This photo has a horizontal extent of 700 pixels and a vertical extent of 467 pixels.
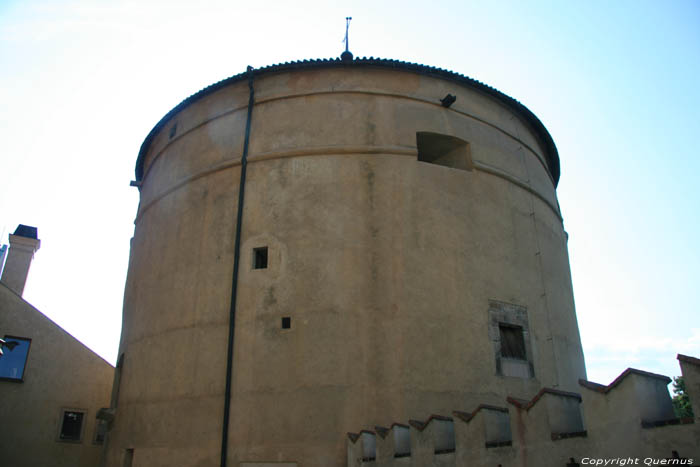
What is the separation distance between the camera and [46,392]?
45.8ft

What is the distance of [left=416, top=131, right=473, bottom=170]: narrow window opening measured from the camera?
10719mm

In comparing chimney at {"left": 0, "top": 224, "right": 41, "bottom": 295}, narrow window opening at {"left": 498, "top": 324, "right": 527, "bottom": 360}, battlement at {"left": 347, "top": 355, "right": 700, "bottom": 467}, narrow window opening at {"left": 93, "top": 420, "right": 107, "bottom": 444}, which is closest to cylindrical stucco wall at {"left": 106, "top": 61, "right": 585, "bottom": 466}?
narrow window opening at {"left": 498, "top": 324, "right": 527, "bottom": 360}

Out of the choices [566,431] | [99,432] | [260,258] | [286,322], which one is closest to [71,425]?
[99,432]

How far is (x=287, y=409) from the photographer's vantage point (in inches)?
327

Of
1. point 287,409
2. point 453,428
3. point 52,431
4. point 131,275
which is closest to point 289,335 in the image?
point 287,409

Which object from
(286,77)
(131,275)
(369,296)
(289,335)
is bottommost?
(289,335)

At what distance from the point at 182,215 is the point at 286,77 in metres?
3.40

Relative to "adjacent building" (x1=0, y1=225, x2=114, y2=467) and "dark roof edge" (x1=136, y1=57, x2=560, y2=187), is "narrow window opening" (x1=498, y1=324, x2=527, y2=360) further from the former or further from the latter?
"adjacent building" (x1=0, y1=225, x2=114, y2=467)

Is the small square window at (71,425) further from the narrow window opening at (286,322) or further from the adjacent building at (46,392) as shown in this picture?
the narrow window opening at (286,322)

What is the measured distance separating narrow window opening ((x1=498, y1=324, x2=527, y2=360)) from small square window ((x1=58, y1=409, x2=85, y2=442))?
10958mm

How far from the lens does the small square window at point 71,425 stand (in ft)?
45.7

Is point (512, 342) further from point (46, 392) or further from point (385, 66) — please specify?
point (46, 392)

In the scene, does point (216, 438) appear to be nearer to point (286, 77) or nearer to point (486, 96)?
point (286, 77)

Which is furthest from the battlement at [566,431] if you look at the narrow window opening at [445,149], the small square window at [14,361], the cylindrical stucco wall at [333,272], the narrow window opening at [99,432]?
the small square window at [14,361]
